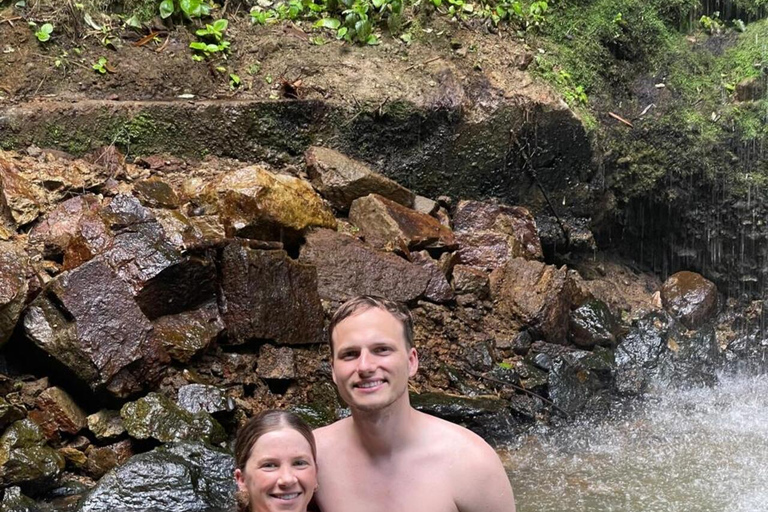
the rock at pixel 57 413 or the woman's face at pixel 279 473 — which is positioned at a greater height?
the woman's face at pixel 279 473

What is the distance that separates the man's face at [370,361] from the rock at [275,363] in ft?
10.4

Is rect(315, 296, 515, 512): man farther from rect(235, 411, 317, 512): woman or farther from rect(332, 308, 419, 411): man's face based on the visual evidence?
rect(235, 411, 317, 512): woman

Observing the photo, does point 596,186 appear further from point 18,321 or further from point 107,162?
point 18,321

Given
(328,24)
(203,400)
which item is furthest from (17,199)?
(328,24)

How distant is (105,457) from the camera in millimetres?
4492

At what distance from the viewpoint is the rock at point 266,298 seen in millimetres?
5426

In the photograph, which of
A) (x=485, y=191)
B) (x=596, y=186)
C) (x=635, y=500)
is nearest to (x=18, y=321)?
(x=635, y=500)

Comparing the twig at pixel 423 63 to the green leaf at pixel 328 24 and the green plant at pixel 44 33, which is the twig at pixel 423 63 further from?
the green plant at pixel 44 33

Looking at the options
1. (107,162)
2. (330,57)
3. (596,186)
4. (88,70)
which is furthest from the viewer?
(596,186)

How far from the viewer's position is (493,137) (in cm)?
785


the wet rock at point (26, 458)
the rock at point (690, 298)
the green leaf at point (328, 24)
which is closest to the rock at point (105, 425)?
the wet rock at point (26, 458)

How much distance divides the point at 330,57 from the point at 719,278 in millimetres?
4974

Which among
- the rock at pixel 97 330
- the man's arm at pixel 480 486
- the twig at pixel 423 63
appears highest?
the man's arm at pixel 480 486

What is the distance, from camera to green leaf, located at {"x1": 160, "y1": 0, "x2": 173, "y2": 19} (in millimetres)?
7410
